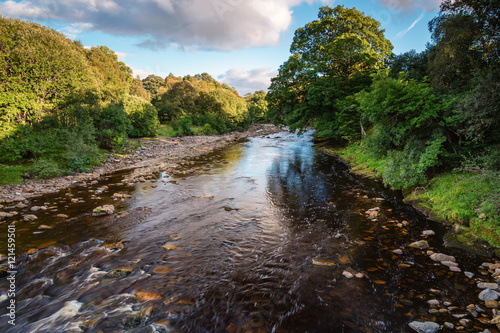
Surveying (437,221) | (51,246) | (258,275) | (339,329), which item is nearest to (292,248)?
(258,275)

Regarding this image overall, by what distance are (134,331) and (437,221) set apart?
9.85 metres

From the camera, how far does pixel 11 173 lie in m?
12.7

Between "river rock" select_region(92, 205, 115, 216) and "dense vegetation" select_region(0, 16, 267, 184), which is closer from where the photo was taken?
"river rock" select_region(92, 205, 115, 216)

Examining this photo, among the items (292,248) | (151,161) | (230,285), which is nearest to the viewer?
(230,285)

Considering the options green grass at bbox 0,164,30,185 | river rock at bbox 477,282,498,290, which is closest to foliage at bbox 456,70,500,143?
river rock at bbox 477,282,498,290

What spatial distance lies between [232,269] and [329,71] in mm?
23270

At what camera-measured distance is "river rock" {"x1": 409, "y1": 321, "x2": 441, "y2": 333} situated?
3834 millimetres

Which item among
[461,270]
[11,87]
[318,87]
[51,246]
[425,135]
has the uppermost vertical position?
[318,87]

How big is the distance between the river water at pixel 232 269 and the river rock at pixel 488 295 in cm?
16

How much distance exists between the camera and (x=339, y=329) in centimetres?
399

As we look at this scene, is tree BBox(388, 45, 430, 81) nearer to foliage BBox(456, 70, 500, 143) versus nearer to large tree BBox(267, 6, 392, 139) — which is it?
large tree BBox(267, 6, 392, 139)

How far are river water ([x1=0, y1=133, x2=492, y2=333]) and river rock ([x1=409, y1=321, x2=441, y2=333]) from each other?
178 millimetres

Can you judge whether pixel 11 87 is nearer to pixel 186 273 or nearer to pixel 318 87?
pixel 186 273

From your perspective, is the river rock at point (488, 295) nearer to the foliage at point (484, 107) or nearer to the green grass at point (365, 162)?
the foliage at point (484, 107)
